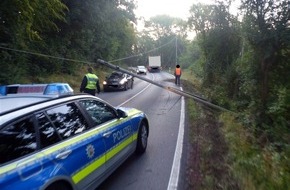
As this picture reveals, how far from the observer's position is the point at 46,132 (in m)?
3.75

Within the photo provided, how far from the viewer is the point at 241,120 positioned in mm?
10938

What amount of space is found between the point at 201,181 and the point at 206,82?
58.5ft

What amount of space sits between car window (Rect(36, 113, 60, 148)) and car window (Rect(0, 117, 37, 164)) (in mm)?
124

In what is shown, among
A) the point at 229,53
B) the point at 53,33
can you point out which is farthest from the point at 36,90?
the point at 53,33

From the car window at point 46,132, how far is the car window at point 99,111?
1.04 m

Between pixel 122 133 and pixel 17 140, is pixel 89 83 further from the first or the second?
pixel 17 140

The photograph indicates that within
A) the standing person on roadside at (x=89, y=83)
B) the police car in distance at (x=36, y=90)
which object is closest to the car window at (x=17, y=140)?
the police car in distance at (x=36, y=90)

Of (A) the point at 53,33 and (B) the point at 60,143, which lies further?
(A) the point at 53,33

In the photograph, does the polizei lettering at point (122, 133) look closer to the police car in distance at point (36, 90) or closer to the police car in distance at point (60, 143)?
the police car in distance at point (60, 143)

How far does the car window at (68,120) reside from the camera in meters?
4.04

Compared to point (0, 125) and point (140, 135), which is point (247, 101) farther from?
point (0, 125)

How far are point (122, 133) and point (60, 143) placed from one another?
195cm

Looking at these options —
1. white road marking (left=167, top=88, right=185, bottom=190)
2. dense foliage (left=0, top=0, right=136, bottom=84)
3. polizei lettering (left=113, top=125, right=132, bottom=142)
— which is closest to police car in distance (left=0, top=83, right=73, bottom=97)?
polizei lettering (left=113, top=125, right=132, bottom=142)

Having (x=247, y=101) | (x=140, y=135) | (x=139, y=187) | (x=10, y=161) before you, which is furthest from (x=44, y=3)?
(x=10, y=161)
